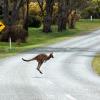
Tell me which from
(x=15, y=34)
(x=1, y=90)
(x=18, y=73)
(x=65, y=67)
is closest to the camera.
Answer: (x=1, y=90)

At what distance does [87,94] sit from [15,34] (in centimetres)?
4064

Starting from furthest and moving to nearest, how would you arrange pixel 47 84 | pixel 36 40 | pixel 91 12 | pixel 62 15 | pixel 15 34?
pixel 91 12 → pixel 62 15 → pixel 36 40 → pixel 15 34 → pixel 47 84

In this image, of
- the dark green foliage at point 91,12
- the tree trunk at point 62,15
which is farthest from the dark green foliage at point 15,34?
the dark green foliage at point 91,12

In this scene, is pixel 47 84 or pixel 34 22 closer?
pixel 47 84

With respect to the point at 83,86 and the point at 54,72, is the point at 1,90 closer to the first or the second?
the point at 83,86

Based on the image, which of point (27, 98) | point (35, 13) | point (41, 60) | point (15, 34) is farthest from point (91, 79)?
point (35, 13)

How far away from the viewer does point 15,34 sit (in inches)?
2210

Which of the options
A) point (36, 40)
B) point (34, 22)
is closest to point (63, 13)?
point (34, 22)

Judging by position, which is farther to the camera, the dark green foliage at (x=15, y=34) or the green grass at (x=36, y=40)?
the dark green foliage at (x=15, y=34)

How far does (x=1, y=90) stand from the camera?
1706cm

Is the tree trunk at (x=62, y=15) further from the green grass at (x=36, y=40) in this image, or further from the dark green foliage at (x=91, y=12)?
the dark green foliage at (x=91, y=12)

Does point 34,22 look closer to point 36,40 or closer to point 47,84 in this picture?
point 36,40

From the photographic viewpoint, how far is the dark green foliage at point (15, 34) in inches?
2186

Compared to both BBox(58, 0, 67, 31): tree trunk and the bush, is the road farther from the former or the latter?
the bush
